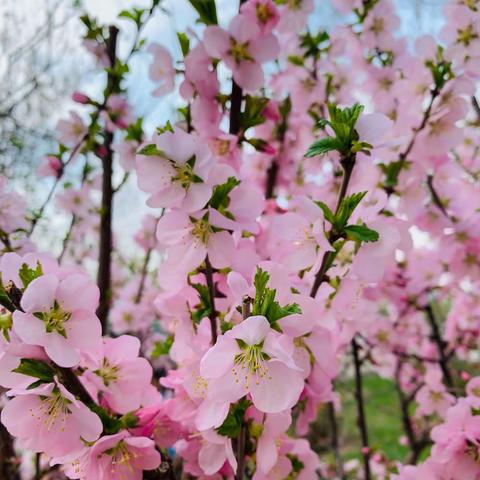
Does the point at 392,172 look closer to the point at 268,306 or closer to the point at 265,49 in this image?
the point at 265,49

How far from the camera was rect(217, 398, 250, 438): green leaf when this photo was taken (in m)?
0.76

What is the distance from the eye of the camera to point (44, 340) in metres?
0.65

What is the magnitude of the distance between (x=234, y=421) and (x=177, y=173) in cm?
42

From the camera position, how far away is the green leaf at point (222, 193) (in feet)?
2.65

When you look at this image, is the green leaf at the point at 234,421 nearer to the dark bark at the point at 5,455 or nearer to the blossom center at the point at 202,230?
the blossom center at the point at 202,230

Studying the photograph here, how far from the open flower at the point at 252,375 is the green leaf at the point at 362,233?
8.1 inches

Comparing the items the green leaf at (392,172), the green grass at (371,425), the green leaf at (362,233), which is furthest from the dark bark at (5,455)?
the green grass at (371,425)

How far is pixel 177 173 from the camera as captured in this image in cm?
80

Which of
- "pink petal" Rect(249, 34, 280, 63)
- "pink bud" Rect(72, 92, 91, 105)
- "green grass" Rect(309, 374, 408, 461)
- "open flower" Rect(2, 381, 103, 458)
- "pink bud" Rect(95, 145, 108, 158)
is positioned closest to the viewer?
"open flower" Rect(2, 381, 103, 458)

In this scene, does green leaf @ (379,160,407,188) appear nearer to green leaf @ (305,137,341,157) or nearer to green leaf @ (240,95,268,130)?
green leaf @ (240,95,268,130)

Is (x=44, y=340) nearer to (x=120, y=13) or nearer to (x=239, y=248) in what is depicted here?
(x=239, y=248)

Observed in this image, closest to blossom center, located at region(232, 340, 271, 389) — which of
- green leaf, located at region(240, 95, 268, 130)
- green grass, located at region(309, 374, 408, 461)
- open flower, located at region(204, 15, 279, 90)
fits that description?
green leaf, located at region(240, 95, 268, 130)

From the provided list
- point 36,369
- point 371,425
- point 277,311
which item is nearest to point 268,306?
point 277,311

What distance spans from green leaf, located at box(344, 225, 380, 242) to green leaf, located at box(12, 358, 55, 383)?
0.51 meters
